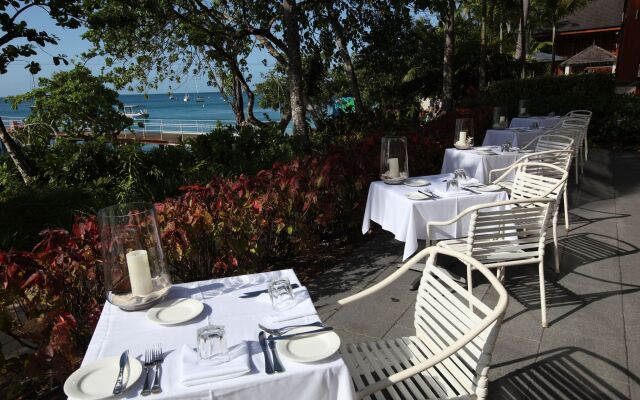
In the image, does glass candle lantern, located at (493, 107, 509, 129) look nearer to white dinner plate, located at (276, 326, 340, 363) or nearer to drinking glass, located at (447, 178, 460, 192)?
drinking glass, located at (447, 178, 460, 192)

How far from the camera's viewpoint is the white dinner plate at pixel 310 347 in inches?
55.2

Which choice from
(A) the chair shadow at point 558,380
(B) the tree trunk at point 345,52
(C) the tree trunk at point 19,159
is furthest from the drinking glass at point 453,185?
(B) the tree trunk at point 345,52

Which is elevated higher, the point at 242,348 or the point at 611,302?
the point at 242,348

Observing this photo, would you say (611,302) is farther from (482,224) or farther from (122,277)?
(122,277)

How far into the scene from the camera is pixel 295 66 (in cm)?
733

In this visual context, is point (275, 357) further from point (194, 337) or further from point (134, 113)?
point (134, 113)

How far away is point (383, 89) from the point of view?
17.5m

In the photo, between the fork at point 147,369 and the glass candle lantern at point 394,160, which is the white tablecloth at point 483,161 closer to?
the glass candle lantern at point 394,160

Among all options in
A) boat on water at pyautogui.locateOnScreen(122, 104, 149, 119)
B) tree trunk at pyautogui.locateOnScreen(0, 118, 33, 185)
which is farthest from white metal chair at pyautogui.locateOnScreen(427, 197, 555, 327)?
boat on water at pyautogui.locateOnScreen(122, 104, 149, 119)

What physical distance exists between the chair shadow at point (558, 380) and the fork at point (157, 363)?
168 cm

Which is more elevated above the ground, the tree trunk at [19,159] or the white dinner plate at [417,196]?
the tree trunk at [19,159]

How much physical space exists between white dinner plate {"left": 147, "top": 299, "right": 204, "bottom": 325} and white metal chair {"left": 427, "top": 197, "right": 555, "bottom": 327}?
1.62 m

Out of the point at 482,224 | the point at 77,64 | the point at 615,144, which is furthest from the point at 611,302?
the point at 77,64

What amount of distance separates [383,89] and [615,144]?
9.03 meters
